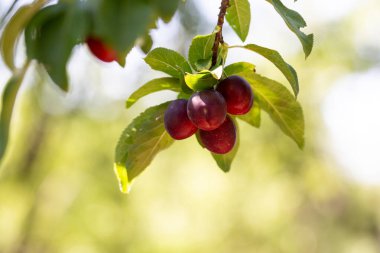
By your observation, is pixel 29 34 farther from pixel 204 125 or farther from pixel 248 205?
pixel 248 205

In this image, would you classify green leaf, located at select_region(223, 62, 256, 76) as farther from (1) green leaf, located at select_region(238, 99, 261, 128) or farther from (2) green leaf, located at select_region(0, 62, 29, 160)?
(2) green leaf, located at select_region(0, 62, 29, 160)

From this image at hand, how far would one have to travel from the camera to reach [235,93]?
933 millimetres

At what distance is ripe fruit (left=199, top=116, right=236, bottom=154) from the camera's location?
958 millimetres

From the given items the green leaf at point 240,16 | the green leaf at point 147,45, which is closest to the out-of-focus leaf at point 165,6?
the green leaf at point 147,45

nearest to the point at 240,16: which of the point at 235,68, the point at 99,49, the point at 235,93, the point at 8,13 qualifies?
the point at 235,68

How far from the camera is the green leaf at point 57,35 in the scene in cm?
56

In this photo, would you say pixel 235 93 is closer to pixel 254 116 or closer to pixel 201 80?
pixel 201 80

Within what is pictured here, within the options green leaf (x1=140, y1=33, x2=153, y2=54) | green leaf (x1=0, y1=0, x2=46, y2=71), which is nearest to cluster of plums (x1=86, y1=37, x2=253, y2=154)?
green leaf (x1=140, y1=33, x2=153, y2=54)

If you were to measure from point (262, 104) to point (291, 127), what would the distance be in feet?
0.25

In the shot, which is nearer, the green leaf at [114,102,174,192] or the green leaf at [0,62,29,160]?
the green leaf at [0,62,29,160]

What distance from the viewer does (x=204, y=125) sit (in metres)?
0.92

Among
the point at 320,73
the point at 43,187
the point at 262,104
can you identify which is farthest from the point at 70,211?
the point at 262,104

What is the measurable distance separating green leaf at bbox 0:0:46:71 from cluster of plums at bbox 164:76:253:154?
308mm

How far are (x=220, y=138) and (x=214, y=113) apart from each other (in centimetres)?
7
